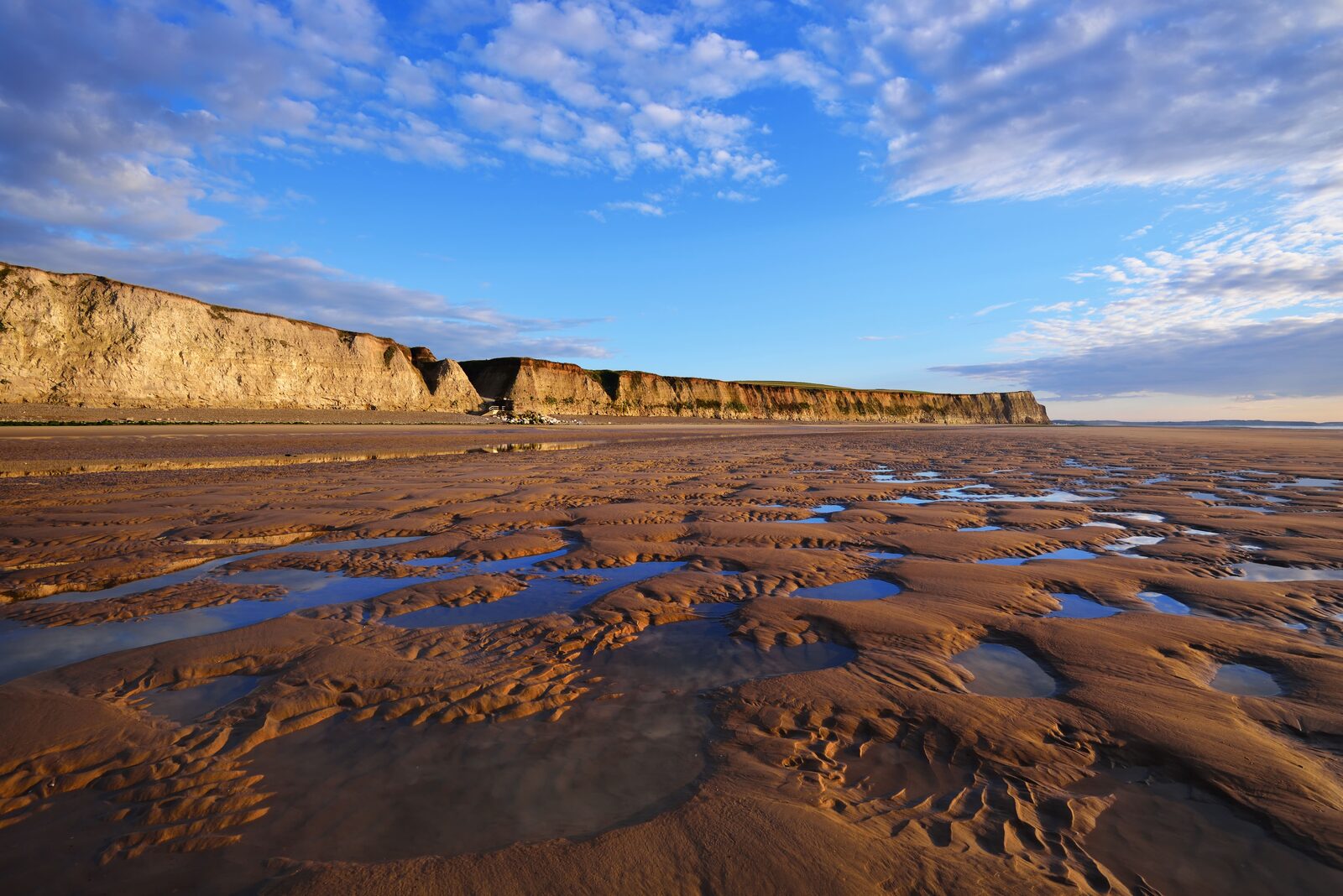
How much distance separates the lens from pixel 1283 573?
4.60 meters

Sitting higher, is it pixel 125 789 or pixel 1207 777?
pixel 1207 777

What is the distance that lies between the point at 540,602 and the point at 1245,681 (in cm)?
372

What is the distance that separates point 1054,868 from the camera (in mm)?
1599

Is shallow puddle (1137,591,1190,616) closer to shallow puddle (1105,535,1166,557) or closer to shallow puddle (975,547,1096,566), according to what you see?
shallow puddle (975,547,1096,566)

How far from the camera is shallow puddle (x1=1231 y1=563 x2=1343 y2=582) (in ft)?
14.4

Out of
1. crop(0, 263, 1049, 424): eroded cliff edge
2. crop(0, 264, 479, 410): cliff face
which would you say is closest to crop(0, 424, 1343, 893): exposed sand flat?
crop(0, 264, 479, 410): cliff face

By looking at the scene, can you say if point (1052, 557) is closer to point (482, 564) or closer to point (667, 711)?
point (667, 711)

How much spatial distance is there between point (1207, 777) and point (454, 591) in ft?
12.8

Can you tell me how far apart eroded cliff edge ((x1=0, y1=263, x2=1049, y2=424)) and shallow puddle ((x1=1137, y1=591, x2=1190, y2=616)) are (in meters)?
39.7

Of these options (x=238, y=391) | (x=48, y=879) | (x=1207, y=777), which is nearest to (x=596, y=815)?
(x=48, y=879)

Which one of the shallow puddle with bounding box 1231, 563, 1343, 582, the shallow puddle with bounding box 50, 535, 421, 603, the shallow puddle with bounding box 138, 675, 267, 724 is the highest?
the shallow puddle with bounding box 1231, 563, 1343, 582

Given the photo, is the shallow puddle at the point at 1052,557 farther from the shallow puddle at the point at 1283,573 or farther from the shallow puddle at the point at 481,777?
the shallow puddle at the point at 481,777

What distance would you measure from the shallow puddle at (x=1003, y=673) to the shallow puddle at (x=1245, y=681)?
28.8 inches

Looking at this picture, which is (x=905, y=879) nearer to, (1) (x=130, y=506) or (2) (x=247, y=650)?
(2) (x=247, y=650)
